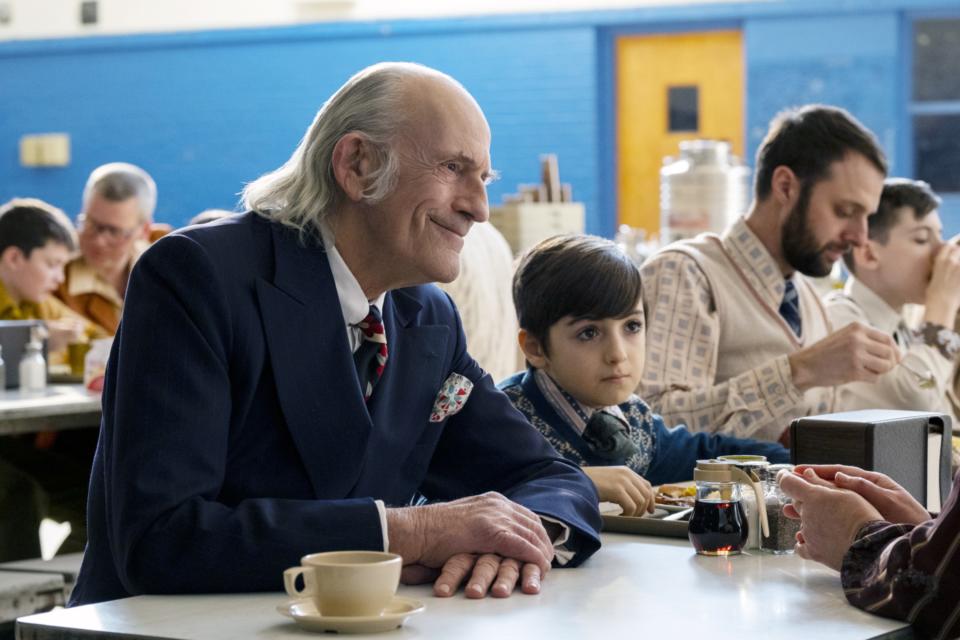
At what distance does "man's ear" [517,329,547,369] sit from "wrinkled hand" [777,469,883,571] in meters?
0.84

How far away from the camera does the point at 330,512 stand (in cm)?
177

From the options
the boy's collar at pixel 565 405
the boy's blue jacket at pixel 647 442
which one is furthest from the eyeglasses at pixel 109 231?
the boy's collar at pixel 565 405

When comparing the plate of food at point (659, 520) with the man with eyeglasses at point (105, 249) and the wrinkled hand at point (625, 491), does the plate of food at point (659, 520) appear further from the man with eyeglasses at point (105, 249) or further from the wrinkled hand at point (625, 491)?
the man with eyeglasses at point (105, 249)

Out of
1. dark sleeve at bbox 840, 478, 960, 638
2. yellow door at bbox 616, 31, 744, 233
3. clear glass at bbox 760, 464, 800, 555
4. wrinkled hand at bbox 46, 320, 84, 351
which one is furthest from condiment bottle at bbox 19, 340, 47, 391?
yellow door at bbox 616, 31, 744, 233

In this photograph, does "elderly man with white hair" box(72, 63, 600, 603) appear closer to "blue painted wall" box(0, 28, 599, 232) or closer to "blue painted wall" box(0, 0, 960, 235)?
"blue painted wall" box(0, 0, 960, 235)

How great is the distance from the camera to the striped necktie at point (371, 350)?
2059mm

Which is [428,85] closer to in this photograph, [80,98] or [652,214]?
[652,214]

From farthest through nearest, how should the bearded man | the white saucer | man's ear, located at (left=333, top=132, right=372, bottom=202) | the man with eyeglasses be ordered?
1. the man with eyeglasses
2. the bearded man
3. man's ear, located at (left=333, top=132, right=372, bottom=202)
4. the white saucer

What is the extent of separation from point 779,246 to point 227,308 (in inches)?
84.4

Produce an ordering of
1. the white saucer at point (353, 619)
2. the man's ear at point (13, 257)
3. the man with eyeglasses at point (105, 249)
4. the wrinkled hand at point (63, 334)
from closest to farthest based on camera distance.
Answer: the white saucer at point (353, 619) → the wrinkled hand at point (63, 334) → the man's ear at point (13, 257) → the man with eyeglasses at point (105, 249)

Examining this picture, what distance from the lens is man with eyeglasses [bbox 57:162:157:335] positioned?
19.9ft

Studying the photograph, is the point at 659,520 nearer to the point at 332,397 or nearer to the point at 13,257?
the point at 332,397

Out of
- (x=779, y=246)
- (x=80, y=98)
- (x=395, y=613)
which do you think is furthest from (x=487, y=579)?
(x=80, y=98)

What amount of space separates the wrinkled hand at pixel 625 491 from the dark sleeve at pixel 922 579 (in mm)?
A: 571
